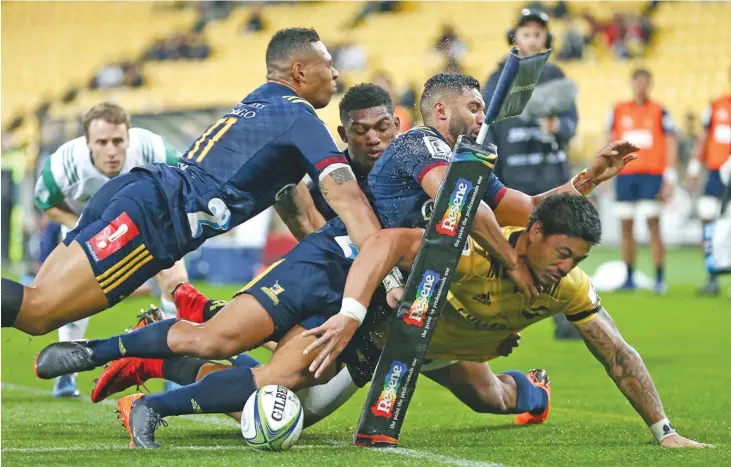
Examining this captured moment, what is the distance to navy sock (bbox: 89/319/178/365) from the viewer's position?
5461mm

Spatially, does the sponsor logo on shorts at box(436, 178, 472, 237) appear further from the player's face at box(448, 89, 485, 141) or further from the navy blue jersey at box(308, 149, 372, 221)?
the navy blue jersey at box(308, 149, 372, 221)

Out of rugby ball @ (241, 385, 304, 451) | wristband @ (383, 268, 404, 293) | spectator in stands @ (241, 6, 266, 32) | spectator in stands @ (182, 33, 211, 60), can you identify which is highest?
spectator in stands @ (241, 6, 266, 32)

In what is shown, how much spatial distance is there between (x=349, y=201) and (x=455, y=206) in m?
0.60

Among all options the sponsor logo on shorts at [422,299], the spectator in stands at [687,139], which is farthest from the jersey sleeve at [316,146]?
the spectator in stands at [687,139]

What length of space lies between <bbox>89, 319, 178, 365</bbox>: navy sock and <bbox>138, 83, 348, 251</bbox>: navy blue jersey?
479 mm

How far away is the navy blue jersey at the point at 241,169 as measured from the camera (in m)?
5.59

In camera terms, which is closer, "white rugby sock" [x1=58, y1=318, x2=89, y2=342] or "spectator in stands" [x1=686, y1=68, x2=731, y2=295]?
"white rugby sock" [x1=58, y1=318, x2=89, y2=342]

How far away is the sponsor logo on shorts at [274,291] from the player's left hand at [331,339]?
1.38 feet

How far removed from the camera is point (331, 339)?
4992 mm

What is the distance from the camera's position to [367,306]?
5090mm

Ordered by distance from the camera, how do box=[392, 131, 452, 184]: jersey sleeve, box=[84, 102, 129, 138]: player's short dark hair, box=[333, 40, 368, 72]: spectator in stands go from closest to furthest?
box=[392, 131, 452, 184]: jersey sleeve, box=[84, 102, 129, 138]: player's short dark hair, box=[333, 40, 368, 72]: spectator in stands

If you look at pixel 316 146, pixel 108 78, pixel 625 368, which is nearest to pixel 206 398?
pixel 316 146

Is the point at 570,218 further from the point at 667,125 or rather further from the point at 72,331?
the point at 667,125

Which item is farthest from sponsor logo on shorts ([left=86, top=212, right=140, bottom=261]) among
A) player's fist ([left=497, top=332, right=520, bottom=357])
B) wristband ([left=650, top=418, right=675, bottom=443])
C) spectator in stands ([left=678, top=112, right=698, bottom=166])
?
spectator in stands ([left=678, top=112, right=698, bottom=166])
